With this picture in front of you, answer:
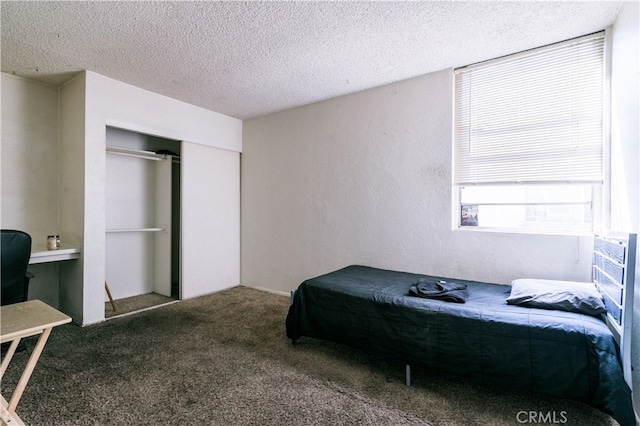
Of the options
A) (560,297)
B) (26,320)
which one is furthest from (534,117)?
(26,320)

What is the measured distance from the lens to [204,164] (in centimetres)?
410

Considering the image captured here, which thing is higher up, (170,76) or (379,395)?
(170,76)

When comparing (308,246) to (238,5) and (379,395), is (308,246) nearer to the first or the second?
(379,395)

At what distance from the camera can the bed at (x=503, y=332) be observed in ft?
5.06

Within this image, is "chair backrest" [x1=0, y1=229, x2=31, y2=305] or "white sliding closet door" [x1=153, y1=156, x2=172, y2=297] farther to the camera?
"white sliding closet door" [x1=153, y1=156, x2=172, y2=297]

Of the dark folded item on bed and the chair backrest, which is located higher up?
the chair backrest

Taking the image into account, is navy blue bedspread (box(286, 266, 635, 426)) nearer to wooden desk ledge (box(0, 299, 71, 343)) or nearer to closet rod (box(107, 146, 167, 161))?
wooden desk ledge (box(0, 299, 71, 343))

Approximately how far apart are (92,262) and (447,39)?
12.7 feet

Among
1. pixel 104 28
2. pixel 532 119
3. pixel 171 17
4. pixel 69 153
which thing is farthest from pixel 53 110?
pixel 532 119

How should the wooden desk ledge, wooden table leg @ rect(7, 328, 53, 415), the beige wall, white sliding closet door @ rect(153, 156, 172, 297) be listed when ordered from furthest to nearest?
white sliding closet door @ rect(153, 156, 172, 297)
the beige wall
wooden table leg @ rect(7, 328, 53, 415)
the wooden desk ledge

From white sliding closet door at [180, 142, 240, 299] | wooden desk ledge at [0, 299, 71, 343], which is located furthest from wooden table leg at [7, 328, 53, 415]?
white sliding closet door at [180, 142, 240, 299]

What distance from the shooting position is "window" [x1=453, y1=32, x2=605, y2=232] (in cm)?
237

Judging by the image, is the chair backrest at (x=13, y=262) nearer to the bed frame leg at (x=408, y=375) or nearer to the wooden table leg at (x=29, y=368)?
the wooden table leg at (x=29, y=368)

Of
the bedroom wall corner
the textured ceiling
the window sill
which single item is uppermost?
the textured ceiling
